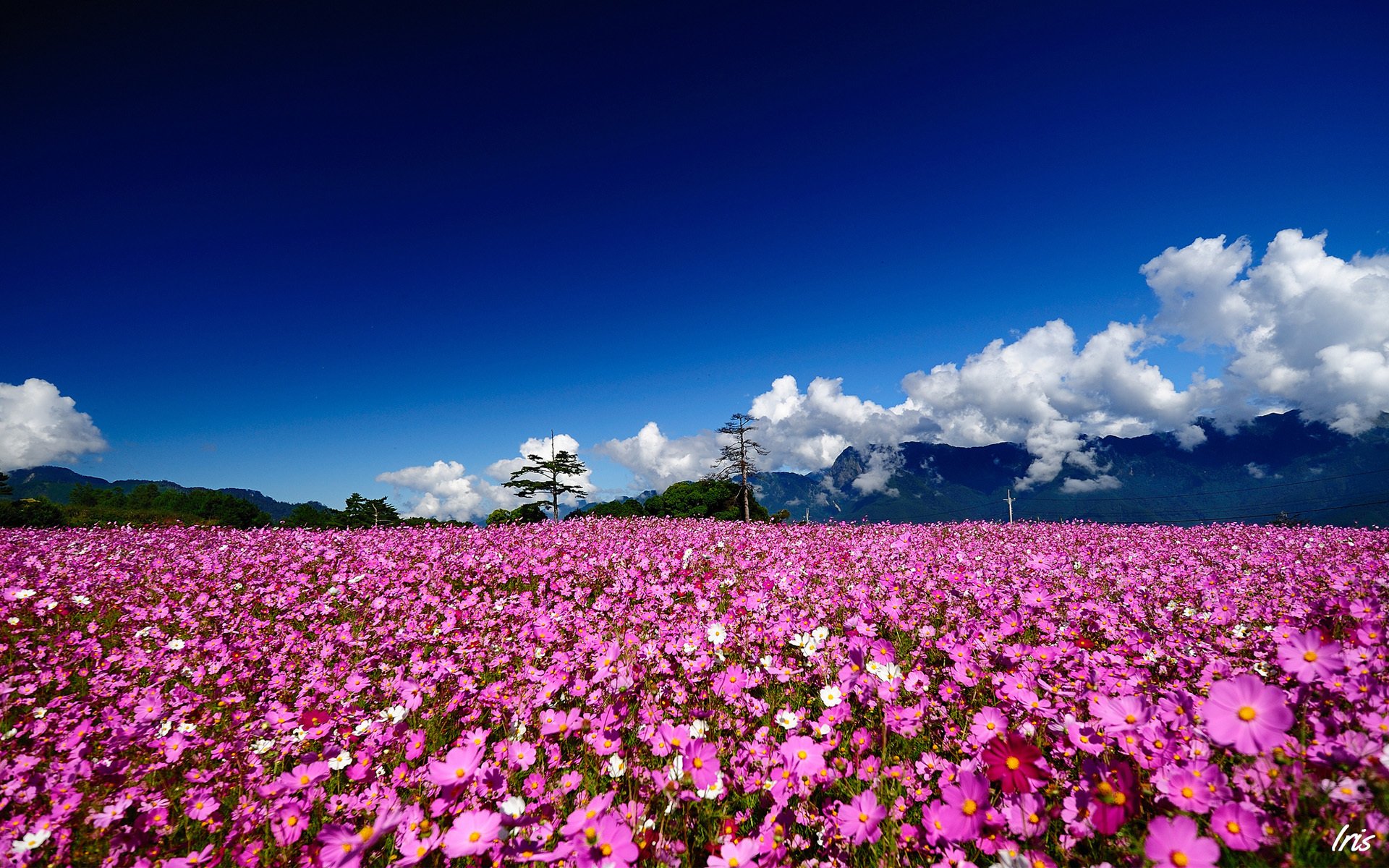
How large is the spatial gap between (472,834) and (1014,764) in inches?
69.0

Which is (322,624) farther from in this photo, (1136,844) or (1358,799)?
(1358,799)

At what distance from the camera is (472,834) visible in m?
1.65

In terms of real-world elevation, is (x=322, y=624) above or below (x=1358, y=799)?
below

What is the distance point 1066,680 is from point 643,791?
2.33m

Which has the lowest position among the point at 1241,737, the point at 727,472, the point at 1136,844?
the point at 1136,844

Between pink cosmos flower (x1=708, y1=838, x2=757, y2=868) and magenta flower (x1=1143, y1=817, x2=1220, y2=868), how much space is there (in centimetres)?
115

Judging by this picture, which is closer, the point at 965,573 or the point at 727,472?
the point at 965,573

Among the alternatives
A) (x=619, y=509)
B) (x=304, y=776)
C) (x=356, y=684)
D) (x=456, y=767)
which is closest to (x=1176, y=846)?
(x=456, y=767)

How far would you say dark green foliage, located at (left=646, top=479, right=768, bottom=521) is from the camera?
107ft

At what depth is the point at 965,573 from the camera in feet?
19.7

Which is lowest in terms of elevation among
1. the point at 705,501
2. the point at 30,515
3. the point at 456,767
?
the point at 456,767

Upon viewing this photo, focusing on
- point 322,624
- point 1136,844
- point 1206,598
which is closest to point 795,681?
point 1136,844

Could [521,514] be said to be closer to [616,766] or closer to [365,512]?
[365,512]

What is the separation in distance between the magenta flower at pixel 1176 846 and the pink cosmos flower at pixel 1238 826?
12cm
